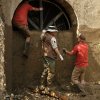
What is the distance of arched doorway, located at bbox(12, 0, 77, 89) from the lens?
50.8ft

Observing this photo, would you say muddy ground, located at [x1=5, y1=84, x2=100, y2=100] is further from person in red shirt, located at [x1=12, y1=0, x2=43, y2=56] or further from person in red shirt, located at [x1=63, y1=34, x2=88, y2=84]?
person in red shirt, located at [x1=12, y1=0, x2=43, y2=56]

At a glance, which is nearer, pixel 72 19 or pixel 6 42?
pixel 6 42

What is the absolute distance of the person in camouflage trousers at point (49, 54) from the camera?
1478 centimetres

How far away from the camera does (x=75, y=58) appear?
1605cm

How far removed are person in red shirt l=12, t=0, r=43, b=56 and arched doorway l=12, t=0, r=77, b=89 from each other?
232 millimetres

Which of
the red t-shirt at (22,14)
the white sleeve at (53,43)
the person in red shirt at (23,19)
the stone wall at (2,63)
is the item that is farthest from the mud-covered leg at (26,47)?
the stone wall at (2,63)

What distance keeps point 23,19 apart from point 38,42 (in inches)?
38.3

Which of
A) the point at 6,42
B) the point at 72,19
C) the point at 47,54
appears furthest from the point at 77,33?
the point at 6,42

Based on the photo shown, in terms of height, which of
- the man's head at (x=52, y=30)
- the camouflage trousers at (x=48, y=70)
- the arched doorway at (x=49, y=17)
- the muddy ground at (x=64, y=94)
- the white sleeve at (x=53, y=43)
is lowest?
the muddy ground at (x=64, y=94)

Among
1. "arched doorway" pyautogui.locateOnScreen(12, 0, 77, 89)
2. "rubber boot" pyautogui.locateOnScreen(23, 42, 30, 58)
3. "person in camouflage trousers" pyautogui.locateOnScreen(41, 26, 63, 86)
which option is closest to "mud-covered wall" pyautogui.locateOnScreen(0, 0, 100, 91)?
"arched doorway" pyautogui.locateOnScreen(12, 0, 77, 89)

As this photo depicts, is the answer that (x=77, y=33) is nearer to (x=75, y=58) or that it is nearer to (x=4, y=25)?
(x=75, y=58)

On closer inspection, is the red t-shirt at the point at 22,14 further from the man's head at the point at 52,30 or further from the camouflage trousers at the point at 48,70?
the camouflage trousers at the point at 48,70

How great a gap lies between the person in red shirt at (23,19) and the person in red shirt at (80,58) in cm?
124

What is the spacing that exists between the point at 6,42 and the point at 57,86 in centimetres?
254
